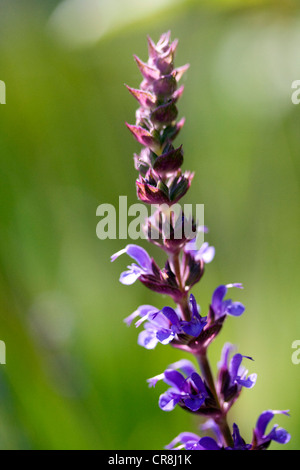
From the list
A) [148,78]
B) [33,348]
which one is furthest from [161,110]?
[33,348]

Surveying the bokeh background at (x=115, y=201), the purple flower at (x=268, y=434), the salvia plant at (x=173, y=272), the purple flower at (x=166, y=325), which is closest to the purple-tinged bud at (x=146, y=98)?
the salvia plant at (x=173, y=272)

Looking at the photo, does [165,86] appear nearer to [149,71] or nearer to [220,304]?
[149,71]

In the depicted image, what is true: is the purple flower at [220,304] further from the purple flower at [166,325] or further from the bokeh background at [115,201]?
the bokeh background at [115,201]

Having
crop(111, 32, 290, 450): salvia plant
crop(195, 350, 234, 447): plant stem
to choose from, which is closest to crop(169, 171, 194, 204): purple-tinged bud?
crop(111, 32, 290, 450): salvia plant

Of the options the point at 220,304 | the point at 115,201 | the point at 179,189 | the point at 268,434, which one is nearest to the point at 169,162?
the point at 179,189

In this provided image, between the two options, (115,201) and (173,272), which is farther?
(115,201)
